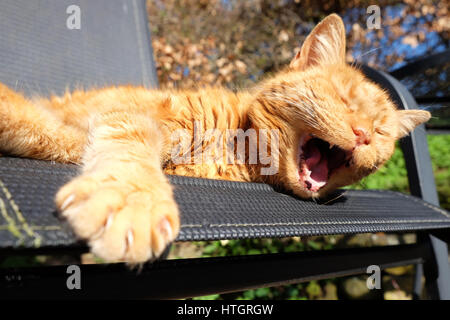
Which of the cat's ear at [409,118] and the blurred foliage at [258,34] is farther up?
the blurred foliage at [258,34]

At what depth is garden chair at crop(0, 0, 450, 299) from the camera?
68cm

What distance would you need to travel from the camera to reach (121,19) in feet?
9.67

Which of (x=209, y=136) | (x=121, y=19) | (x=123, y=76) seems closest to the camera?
(x=209, y=136)

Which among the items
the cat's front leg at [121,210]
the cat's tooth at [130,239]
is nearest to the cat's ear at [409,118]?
the cat's front leg at [121,210]

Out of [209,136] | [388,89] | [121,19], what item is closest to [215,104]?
[209,136]

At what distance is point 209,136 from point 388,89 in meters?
1.24

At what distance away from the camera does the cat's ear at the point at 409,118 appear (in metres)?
1.82

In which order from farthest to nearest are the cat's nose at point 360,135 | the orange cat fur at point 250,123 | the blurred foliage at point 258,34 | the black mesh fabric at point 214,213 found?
the blurred foliage at point 258,34 < the cat's nose at point 360,135 < the orange cat fur at point 250,123 < the black mesh fabric at point 214,213

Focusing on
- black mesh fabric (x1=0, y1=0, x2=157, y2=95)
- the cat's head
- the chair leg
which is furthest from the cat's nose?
black mesh fabric (x1=0, y1=0, x2=157, y2=95)

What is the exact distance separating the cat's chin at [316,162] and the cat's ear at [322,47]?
46 centimetres

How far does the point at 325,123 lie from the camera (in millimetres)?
1410

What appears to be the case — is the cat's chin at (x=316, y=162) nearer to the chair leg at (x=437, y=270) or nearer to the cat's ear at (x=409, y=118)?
the cat's ear at (x=409, y=118)
